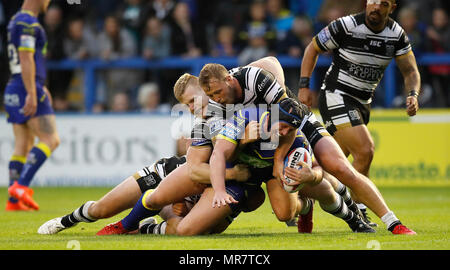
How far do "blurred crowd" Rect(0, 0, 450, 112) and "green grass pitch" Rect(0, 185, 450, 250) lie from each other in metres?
5.15

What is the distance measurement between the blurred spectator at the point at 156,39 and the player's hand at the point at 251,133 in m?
9.02

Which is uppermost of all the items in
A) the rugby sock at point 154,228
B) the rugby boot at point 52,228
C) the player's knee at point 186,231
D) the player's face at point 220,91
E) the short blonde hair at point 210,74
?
the short blonde hair at point 210,74

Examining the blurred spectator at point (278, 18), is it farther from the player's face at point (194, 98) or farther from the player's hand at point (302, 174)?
the player's hand at point (302, 174)

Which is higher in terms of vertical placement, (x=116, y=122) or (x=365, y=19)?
(x=365, y=19)

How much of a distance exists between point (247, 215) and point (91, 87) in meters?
7.18

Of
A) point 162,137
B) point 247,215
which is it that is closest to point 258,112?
point 247,215

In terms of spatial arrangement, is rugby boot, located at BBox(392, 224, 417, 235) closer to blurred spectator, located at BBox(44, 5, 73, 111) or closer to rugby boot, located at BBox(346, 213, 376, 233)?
rugby boot, located at BBox(346, 213, 376, 233)

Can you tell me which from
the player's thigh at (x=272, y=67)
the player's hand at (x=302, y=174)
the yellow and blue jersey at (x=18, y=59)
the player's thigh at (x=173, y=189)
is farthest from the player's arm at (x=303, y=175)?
the yellow and blue jersey at (x=18, y=59)

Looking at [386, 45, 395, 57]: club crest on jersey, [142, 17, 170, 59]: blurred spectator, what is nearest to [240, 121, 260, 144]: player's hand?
[386, 45, 395, 57]: club crest on jersey

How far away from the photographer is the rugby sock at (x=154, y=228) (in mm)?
7355

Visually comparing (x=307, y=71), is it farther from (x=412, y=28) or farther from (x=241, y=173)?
(x=412, y=28)

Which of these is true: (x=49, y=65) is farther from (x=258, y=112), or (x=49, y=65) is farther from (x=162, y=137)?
(x=258, y=112)

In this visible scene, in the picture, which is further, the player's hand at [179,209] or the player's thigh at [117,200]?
the player's hand at [179,209]

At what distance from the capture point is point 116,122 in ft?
48.6
